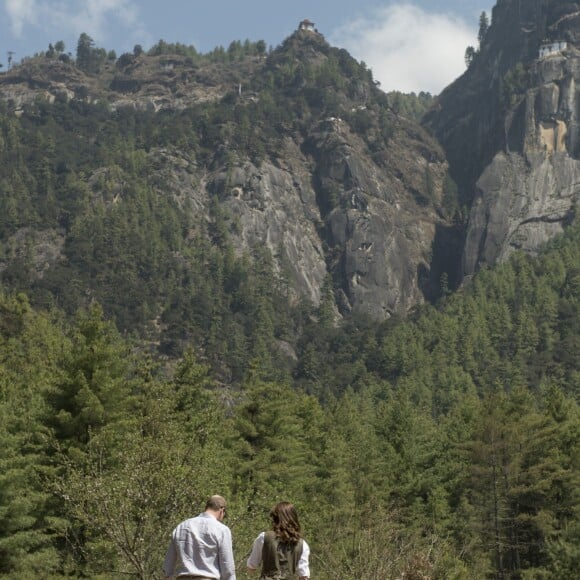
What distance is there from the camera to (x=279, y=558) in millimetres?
10273

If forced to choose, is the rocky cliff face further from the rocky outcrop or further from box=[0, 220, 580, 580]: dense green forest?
box=[0, 220, 580, 580]: dense green forest

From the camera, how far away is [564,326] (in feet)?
411

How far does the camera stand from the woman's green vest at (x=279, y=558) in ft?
33.7

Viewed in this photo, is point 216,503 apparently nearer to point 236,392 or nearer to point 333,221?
point 236,392

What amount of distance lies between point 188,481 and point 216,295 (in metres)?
134

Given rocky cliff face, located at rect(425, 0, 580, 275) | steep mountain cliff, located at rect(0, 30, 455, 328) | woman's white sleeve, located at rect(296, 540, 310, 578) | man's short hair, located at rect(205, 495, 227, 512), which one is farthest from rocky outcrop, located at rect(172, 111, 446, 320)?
woman's white sleeve, located at rect(296, 540, 310, 578)

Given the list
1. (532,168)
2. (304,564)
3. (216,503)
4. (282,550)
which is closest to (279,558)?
(282,550)

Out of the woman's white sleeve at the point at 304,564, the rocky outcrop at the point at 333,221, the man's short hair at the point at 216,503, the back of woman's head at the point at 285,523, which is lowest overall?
the woman's white sleeve at the point at 304,564

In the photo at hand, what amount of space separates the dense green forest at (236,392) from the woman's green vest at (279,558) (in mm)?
5913

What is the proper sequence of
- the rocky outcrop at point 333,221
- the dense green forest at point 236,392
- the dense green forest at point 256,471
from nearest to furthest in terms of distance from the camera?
the dense green forest at point 256,471, the dense green forest at point 236,392, the rocky outcrop at point 333,221

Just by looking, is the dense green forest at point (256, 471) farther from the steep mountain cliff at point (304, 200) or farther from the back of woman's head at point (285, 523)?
the steep mountain cliff at point (304, 200)

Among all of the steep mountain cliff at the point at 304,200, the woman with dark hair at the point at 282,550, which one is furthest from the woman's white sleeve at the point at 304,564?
the steep mountain cliff at the point at 304,200

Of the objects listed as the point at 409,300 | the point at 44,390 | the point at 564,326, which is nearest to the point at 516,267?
the point at 564,326

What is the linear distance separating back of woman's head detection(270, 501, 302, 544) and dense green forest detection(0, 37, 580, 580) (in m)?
6.09
